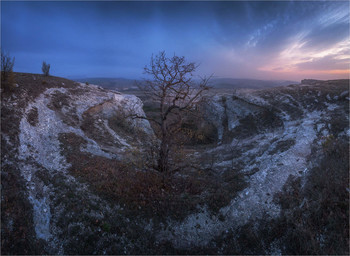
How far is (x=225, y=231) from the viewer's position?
9.63 metres

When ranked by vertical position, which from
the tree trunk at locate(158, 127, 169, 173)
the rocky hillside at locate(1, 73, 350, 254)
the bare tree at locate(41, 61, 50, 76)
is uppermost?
the bare tree at locate(41, 61, 50, 76)

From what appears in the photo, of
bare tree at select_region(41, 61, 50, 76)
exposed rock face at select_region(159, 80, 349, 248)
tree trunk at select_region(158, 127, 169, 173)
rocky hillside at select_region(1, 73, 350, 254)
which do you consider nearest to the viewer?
rocky hillside at select_region(1, 73, 350, 254)

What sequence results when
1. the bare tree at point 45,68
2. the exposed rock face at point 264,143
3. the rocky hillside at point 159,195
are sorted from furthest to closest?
the bare tree at point 45,68
the exposed rock face at point 264,143
the rocky hillside at point 159,195

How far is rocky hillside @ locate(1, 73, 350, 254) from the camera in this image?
851 cm

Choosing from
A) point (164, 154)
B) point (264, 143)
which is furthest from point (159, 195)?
point (264, 143)

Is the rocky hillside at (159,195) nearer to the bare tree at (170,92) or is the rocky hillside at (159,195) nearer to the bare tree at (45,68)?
the bare tree at (170,92)

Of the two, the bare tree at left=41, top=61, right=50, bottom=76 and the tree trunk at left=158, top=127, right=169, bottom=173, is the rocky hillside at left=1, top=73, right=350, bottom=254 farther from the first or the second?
the bare tree at left=41, top=61, right=50, bottom=76

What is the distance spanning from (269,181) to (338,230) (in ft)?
15.1

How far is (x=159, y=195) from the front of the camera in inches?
448

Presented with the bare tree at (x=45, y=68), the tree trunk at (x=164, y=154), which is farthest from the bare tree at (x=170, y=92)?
the bare tree at (x=45, y=68)

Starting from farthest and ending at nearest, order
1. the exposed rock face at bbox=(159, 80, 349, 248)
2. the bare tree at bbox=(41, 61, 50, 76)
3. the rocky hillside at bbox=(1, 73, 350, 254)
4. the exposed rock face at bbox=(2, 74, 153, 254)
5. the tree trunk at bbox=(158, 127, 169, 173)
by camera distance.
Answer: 1. the bare tree at bbox=(41, 61, 50, 76)
2. the tree trunk at bbox=(158, 127, 169, 173)
3. the exposed rock face at bbox=(159, 80, 349, 248)
4. the exposed rock face at bbox=(2, 74, 153, 254)
5. the rocky hillside at bbox=(1, 73, 350, 254)

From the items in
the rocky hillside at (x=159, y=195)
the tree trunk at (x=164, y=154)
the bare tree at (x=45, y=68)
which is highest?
the bare tree at (x=45, y=68)

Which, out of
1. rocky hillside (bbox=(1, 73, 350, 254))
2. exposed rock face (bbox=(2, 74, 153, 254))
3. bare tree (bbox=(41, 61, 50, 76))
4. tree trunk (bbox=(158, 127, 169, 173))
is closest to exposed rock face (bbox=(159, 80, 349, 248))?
rocky hillside (bbox=(1, 73, 350, 254))

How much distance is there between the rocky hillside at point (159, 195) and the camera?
8.51m
